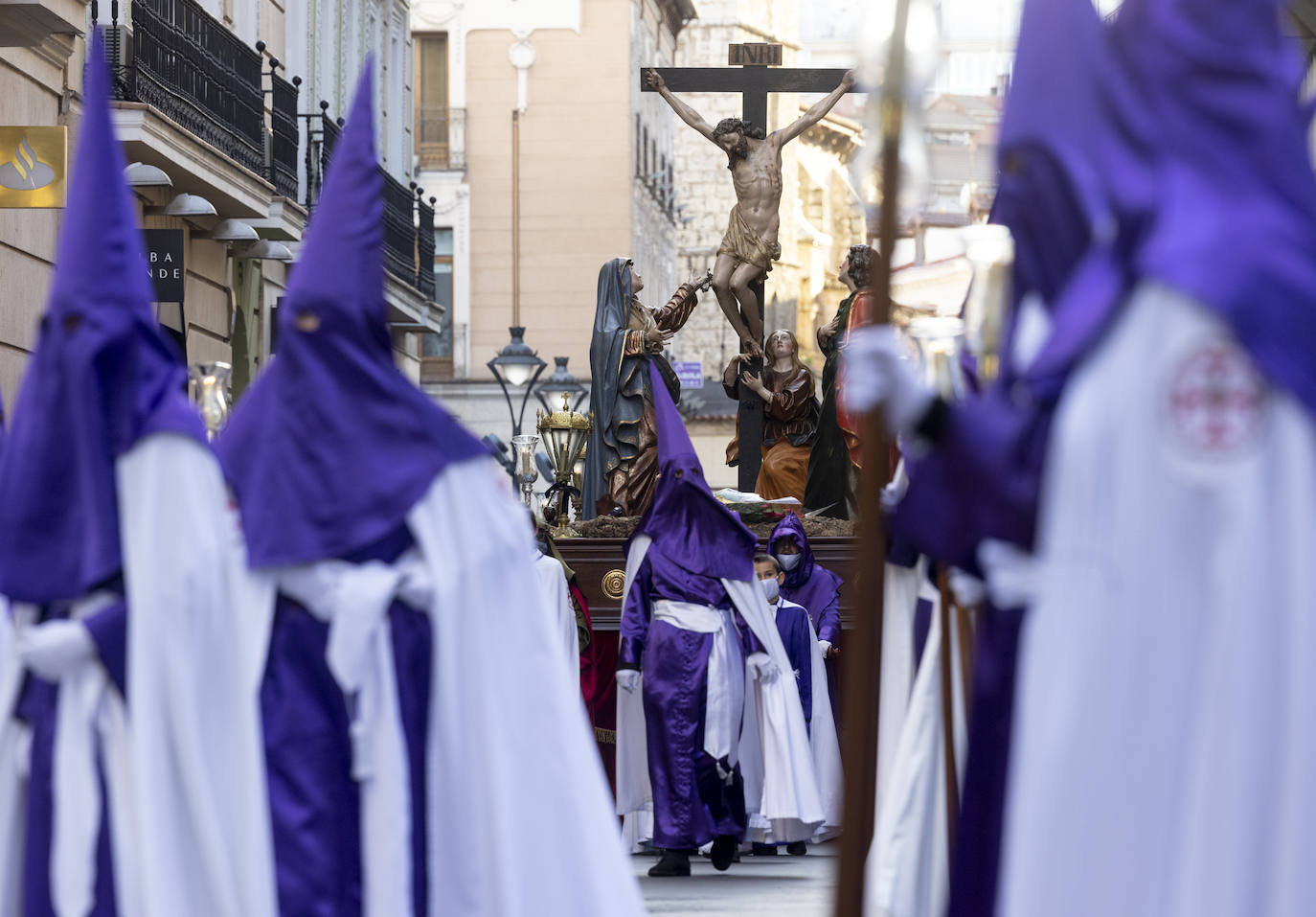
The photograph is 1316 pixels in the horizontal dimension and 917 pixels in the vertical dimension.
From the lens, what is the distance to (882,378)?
4402mm

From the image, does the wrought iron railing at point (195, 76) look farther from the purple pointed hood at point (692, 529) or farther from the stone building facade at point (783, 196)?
the stone building facade at point (783, 196)

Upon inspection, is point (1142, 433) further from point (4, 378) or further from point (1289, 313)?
point (4, 378)

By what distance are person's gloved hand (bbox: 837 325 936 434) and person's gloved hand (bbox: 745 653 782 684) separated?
7478 millimetres

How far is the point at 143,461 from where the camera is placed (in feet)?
18.9

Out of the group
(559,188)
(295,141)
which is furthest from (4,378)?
(559,188)

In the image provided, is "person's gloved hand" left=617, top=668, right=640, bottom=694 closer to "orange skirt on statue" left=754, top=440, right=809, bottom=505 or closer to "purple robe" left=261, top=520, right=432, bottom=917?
"orange skirt on statue" left=754, top=440, right=809, bottom=505

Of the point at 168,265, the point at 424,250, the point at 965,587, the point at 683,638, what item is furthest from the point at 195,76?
the point at 965,587

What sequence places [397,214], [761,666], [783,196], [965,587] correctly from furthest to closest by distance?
1. [783,196]
2. [397,214]
3. [761,666]
4. [965,587]

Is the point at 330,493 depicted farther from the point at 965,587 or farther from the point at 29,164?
the point at 29,164

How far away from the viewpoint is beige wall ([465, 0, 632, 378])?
4616 cm

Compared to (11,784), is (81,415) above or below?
above

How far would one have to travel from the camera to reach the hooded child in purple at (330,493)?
588 cm

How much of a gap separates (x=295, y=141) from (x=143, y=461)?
1810 centimetres

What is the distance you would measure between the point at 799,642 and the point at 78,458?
7943 mm
